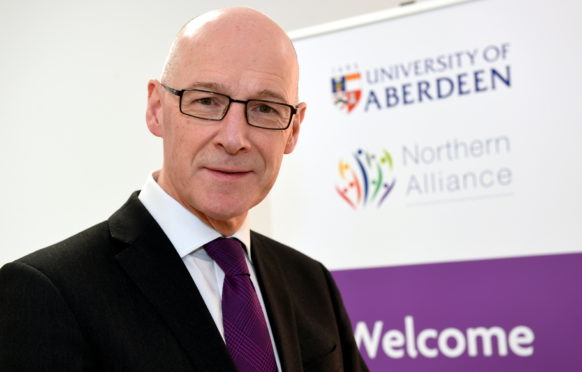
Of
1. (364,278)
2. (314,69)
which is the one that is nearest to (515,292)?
(364,278)

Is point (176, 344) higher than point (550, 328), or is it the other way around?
point (176, 344)

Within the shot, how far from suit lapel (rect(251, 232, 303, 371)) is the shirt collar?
19 cm

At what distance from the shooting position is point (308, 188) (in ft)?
8.82

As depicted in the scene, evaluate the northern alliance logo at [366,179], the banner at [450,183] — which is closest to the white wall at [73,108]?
the banner at [450,183]

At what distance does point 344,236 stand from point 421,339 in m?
0.46

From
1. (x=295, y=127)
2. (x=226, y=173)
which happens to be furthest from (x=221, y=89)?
(x=295, y=127)

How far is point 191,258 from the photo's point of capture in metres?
1.42

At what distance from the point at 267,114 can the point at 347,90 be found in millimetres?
1258

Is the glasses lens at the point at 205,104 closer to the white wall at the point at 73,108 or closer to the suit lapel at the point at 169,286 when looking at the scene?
the suit lapel at the point at 169,286

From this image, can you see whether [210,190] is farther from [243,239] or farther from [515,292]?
[515,292]

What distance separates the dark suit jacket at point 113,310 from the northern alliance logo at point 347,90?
1271 mm

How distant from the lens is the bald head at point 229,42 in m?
1.40

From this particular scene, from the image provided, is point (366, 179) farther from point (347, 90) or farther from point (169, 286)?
point (169, 286)

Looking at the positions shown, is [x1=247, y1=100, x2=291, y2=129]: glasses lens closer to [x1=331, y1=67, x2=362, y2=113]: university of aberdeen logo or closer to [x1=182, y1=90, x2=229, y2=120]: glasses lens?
[x1=182, y1=90, x2=229, y2=120]: glasses lens
